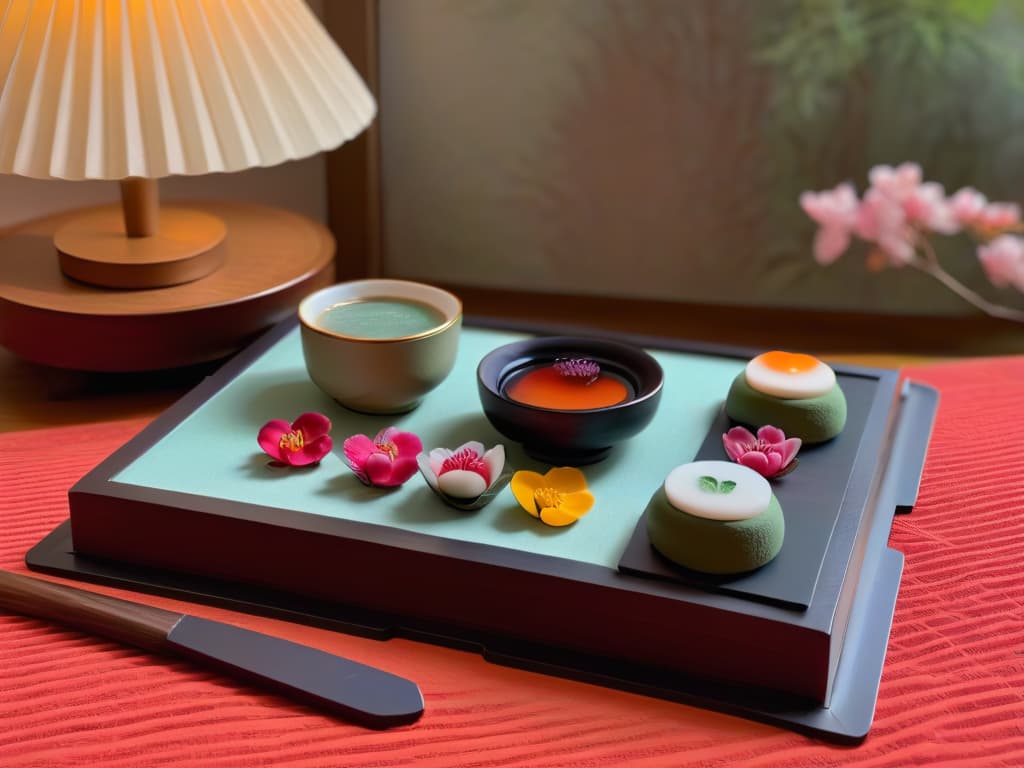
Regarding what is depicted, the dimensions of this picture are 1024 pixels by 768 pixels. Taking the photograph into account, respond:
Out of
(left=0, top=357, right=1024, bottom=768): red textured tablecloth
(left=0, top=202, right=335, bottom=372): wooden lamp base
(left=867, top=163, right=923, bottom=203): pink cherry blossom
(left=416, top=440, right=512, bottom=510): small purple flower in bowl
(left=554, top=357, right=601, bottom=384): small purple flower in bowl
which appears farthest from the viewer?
(left=867, top=163, right=923, bottom=203): pink cherry blossom

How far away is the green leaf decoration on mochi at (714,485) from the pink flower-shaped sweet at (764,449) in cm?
7

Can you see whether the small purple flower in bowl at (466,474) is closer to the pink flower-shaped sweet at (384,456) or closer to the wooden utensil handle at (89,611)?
the pink flower-shaped sweet at (384,456)

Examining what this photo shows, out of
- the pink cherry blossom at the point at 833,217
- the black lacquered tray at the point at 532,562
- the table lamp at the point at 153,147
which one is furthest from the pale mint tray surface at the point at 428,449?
the pink cherry blossom at the point at 833,217

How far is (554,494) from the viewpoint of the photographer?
27.9 inches

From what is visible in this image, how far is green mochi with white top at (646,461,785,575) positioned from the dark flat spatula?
0.16 meters

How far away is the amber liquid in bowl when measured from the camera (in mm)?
779

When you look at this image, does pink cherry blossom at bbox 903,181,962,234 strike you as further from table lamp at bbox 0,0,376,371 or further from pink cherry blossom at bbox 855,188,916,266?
table lamp at bbox 0,0,376,371

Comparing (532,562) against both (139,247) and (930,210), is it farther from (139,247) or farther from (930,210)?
(930,210)

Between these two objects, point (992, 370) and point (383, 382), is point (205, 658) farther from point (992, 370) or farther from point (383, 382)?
point (992, 370)

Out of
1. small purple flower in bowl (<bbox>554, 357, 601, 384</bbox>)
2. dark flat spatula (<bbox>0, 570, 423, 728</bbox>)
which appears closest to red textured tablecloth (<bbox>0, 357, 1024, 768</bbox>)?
dark flat spatula (<bbox>0, 570, 423, 728</bbox>)

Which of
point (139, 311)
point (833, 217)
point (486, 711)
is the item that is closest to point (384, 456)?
point (486, 711)

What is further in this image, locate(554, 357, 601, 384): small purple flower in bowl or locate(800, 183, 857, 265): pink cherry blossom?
locate(800, 183, 857, 265): pink cherry blossom

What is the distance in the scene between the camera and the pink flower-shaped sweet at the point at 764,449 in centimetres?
73

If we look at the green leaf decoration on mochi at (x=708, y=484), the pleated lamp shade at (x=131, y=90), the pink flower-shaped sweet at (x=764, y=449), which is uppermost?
the pleated lamp shade at (x=131, y=90)
